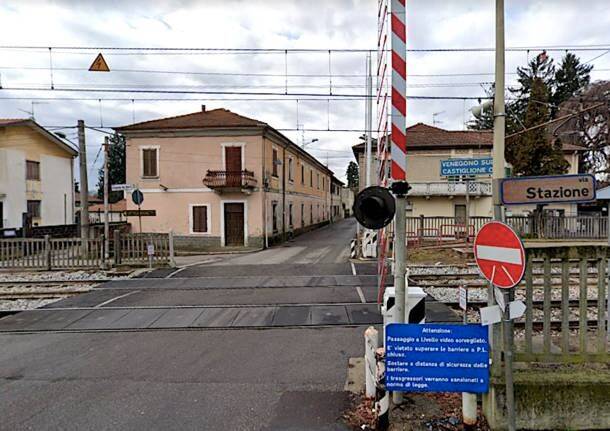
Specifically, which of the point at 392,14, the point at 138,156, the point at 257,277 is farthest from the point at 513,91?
the point at 392,14

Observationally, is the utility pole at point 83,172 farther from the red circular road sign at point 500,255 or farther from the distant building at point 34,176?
the red circular road sign at point 500,255

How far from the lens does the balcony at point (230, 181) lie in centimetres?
2375

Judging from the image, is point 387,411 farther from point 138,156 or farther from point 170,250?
point 138,156

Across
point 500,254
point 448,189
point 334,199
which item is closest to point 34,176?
point 448,189

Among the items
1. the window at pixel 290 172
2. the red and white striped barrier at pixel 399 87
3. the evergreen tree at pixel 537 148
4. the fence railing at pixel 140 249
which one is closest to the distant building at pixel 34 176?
the fence railing at pixel 140 249

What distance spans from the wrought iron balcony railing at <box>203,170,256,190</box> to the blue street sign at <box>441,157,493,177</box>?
1465 cm

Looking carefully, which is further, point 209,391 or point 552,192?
point 209,391

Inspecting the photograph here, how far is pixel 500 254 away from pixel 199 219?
22.9 m

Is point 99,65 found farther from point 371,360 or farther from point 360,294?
point 371,360

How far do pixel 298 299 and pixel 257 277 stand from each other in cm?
381

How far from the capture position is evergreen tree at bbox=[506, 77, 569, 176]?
2648 centimetres

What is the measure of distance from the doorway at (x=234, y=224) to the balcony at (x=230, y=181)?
1.06 metres

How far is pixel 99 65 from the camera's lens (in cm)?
1088

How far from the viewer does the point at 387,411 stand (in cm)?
354
